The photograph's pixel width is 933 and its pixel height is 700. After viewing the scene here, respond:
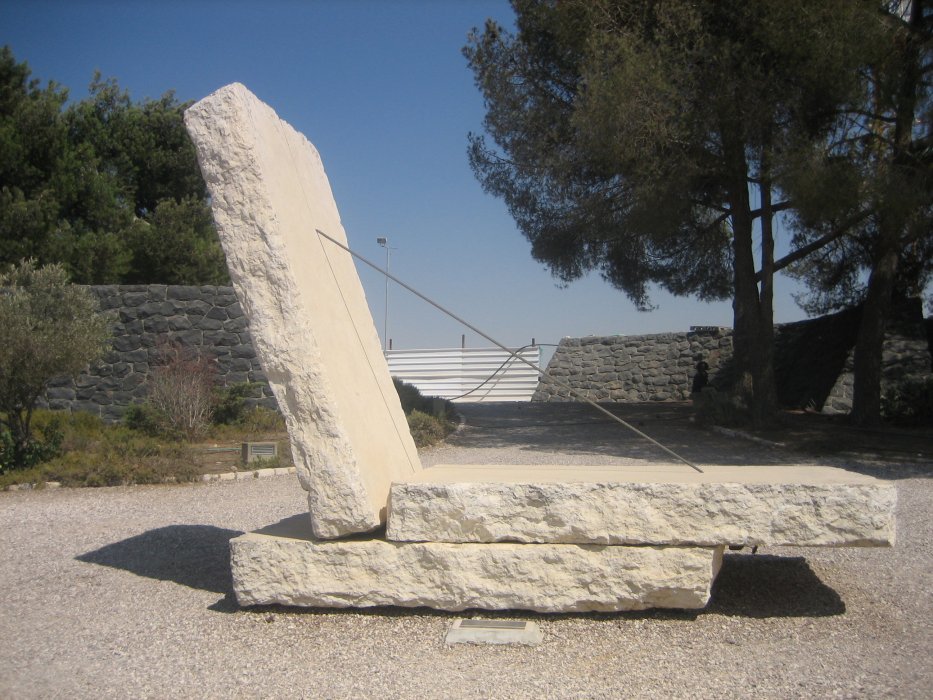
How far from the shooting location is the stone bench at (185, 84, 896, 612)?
408 centimetres

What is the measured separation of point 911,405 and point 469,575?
1158 cm

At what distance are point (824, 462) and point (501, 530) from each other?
6874 mm

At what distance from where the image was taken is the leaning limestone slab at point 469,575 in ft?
13.6

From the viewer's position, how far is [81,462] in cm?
884

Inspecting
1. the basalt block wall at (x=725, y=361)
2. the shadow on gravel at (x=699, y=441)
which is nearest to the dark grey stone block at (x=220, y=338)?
the shadow on gravel at (x=699, y=441)

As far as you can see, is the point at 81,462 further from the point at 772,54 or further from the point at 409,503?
the point at 772,54

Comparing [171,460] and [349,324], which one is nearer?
[349,324]

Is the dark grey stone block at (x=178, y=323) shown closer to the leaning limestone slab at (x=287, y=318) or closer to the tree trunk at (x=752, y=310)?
the tree trunk at (x=752, y=310)

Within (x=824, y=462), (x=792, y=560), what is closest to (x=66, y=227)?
(x=824, y=462)

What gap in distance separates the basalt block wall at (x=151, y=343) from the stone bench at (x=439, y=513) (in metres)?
8.42

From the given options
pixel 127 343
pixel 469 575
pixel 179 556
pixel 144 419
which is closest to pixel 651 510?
pixel 469 575

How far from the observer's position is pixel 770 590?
476 centimetres

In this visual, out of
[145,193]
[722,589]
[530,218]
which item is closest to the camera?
[722,589]

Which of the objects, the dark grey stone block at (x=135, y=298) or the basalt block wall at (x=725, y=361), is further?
the basalt block wall at (x=725, y=361)
